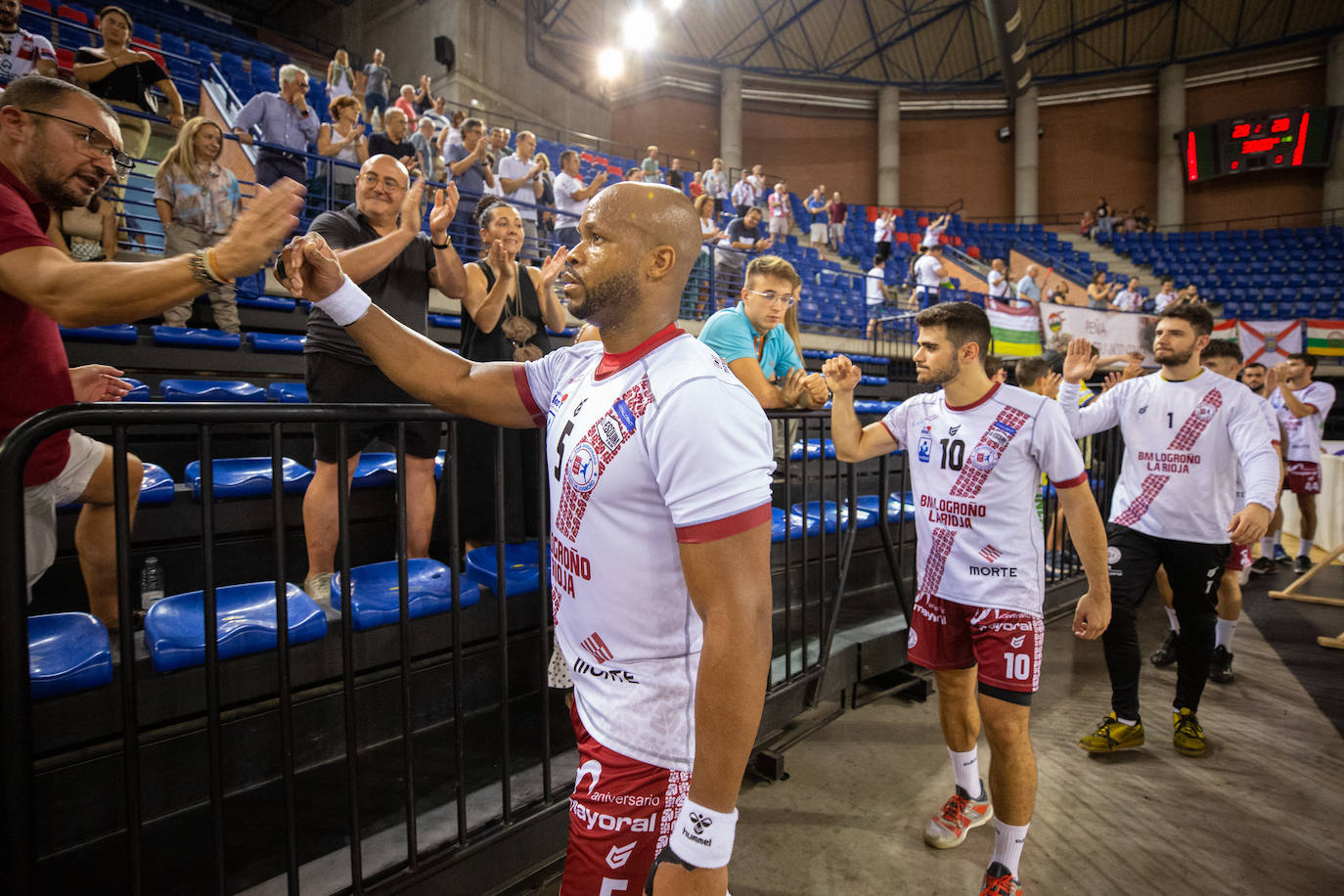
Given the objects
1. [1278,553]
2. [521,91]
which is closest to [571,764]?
[1278,553]

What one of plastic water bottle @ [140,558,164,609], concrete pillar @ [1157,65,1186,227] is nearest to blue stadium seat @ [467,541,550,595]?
plastic water bottle @ [140,558,164,609]

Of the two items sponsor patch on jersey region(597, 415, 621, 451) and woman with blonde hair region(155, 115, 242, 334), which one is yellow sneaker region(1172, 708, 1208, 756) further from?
woman with blonde hair region(155, 115, 242, 334)

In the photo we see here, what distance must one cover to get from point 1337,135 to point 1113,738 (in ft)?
79.6

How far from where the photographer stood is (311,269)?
59.6 inches

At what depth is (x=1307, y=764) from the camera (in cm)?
331

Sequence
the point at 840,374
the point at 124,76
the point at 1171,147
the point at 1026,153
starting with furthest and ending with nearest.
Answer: the point at 1026,153
the point at 1171,147
the point at 124,76
the point at 840,374

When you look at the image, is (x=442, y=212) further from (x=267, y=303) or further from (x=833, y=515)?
(x=267, y=303)

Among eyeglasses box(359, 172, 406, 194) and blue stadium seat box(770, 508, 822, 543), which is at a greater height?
eyeglasses box(359, 172, 406, 194)

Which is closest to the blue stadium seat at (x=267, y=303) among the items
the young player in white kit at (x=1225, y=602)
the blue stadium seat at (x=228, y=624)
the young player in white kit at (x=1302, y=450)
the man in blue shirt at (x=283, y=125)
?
the man in blue shirt at (x=283, y=125)

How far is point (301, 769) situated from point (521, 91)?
60.0 feet

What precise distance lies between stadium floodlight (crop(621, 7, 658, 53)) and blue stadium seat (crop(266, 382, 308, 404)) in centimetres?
1831

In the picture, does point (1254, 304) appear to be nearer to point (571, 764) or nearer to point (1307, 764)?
point (1307, 764)

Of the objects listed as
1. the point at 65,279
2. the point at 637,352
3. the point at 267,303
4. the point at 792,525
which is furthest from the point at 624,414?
the point at 267,303

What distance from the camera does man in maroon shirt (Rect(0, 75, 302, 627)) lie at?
1.47 m
